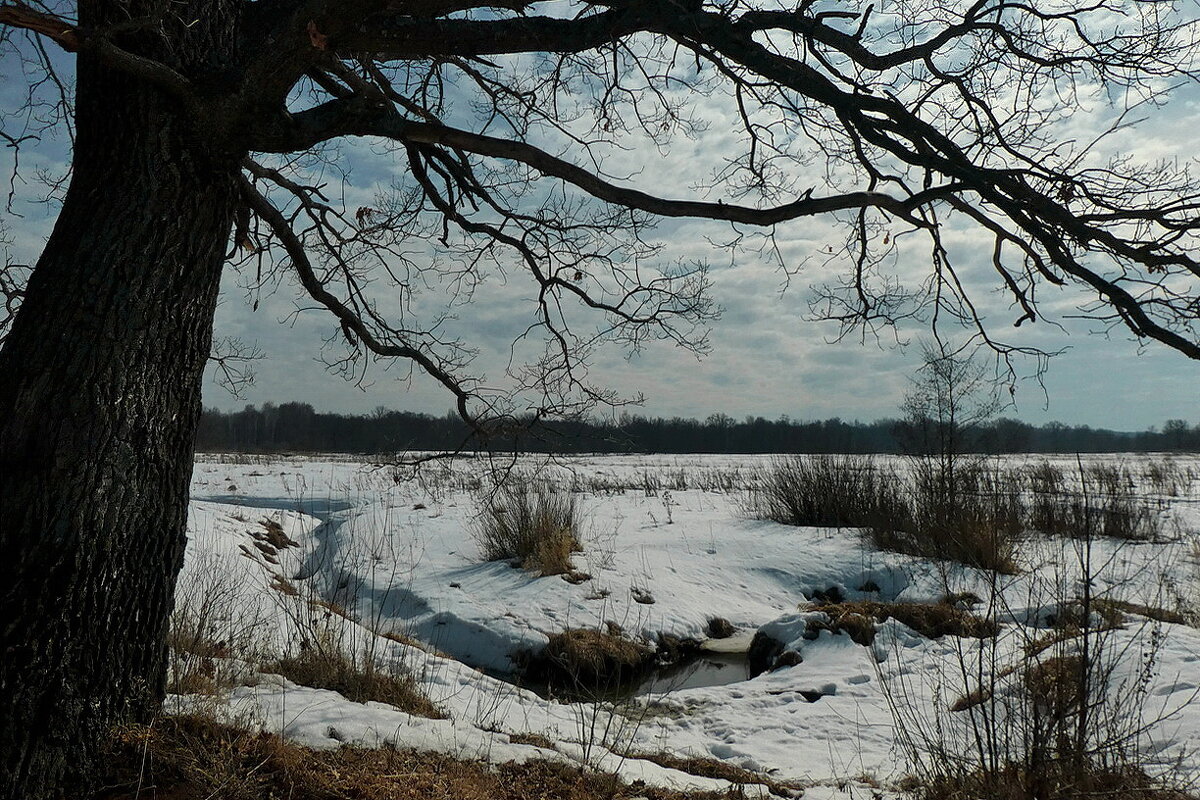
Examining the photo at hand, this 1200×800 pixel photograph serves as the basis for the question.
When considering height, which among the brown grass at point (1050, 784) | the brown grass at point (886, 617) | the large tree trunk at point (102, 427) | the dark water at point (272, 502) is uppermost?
the large tree trunk at point (102, 427)

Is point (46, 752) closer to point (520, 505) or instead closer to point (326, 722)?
point (326, 722)

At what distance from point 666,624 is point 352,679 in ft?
12.8

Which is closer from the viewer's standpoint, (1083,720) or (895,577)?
(1083,720)

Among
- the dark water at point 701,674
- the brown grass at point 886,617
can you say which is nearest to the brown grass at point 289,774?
the dark water at point 701,674

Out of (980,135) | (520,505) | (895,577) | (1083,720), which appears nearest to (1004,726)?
(1083,720)

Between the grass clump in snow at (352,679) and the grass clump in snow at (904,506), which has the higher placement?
the grass clump in snow at (904,506)

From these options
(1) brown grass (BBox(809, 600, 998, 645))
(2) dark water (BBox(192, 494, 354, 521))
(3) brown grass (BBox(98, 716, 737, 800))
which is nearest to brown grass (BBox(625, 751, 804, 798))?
(3) brown grass (BBox(98, 716, 737, 800))

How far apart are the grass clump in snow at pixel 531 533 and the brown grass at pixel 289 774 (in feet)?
18.0

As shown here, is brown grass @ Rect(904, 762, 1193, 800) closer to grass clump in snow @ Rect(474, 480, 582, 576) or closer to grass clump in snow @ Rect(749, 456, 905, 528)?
grass clump in snow @ Rect(474, 480, 582, 576)

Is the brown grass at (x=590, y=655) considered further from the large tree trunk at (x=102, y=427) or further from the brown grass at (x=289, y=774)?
the large tree trunk at (x=102, y=427)

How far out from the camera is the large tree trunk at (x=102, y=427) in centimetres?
237

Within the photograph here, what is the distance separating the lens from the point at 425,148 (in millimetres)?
3789

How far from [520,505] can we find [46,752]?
7.05m

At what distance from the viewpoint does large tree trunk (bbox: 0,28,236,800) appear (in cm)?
237
